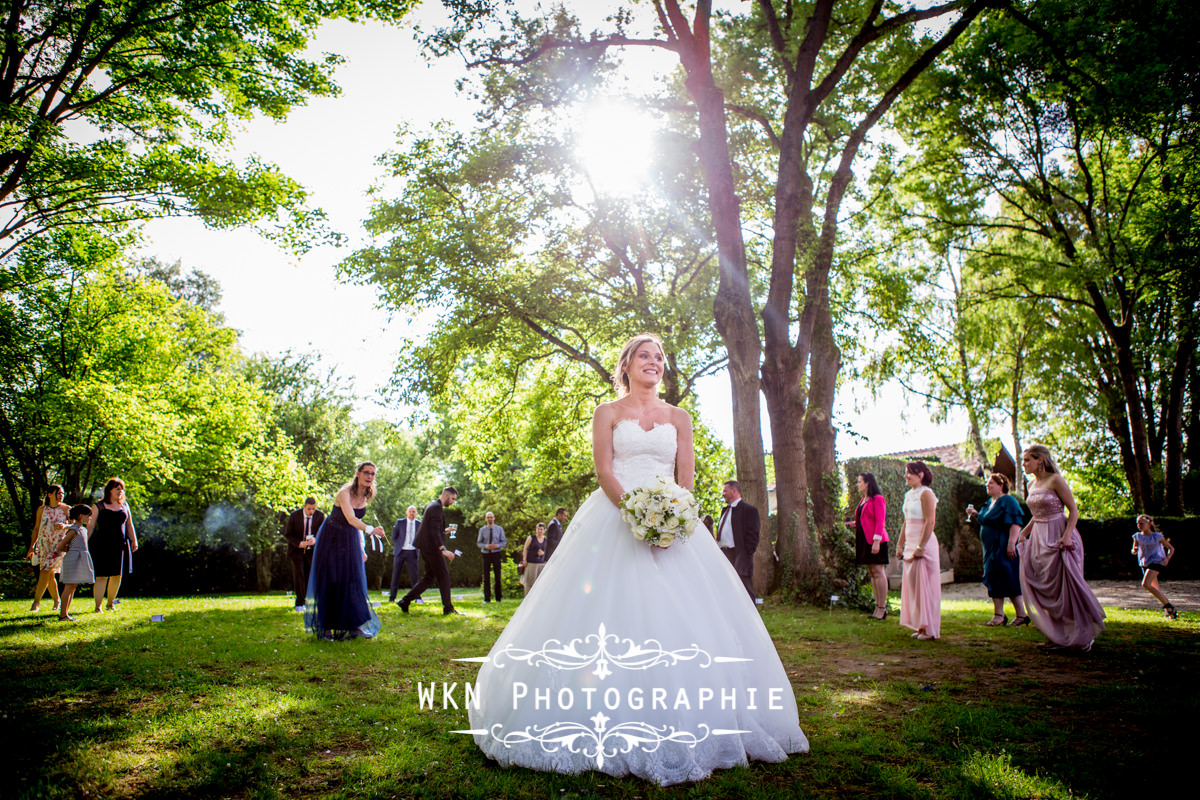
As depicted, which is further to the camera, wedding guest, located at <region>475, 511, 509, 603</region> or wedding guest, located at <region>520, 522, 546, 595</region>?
wedding guest, located at <region>520, 522, 546, 595</region>

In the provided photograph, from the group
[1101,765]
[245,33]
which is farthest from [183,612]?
[1101,765]

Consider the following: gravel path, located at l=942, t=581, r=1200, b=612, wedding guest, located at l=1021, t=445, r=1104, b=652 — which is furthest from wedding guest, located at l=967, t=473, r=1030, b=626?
gravel path, located at l=942, t=581, r=1200, b=612

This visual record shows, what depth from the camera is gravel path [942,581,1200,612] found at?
40.1 feet

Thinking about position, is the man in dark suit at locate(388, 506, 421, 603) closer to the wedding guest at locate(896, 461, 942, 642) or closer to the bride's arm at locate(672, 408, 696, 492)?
the wedding guest at locate(896, 461, 942, 642)

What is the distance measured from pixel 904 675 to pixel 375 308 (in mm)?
16832

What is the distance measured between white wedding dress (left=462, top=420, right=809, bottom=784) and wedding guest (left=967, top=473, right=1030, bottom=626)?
726cm

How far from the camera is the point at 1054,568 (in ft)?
24.6

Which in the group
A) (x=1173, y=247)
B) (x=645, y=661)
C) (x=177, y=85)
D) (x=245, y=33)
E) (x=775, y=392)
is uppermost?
(x=245, y=33)

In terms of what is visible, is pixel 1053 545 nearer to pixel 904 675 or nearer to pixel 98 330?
pixel 904 675

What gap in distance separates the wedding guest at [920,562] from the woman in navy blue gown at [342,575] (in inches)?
274

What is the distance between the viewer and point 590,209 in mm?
19312

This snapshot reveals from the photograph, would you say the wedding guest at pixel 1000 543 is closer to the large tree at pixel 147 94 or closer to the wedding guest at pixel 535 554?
the wedding guest at pixel 535 554

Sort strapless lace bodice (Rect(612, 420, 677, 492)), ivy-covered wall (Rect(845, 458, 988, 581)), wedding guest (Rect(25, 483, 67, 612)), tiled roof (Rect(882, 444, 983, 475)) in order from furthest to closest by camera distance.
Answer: tiled roof (Rect(882, 444, 983, 475)) < ivy-covered wall (Rect(845, 458, 988, 581)) < wedding guest (Rect(25, 483, 67, 612)) < strapless lace bodice (Rect(612, 420, 677, 492))

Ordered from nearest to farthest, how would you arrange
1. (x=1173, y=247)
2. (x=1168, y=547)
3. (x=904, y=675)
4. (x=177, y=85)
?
(x=904, y=675) → (x=1168, y=547) → (x=177, y=85) → (x=1173, y=247)
